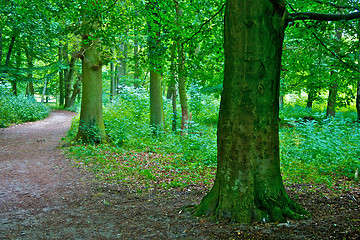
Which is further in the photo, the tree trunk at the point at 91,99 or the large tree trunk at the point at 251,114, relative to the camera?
the tree trunk at the point at 91,99

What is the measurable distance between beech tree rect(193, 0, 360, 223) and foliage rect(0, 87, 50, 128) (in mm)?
15307

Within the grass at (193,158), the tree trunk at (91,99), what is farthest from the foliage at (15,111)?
the grass at (193,158)

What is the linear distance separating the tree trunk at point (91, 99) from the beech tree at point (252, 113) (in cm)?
795

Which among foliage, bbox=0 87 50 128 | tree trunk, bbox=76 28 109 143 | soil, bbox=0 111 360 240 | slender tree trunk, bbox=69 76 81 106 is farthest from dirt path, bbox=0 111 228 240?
slender tree trunk, bbox=69 76 81 106

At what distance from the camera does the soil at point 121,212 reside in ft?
10.6

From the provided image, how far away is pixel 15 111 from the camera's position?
1808 centimetres

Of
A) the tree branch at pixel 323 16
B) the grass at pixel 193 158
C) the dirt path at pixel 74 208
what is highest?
the tree branch at pixel 323 16

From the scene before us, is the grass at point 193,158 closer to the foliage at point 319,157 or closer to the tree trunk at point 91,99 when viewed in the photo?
the foliage at point 319,157

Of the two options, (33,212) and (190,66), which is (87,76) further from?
(33,212)

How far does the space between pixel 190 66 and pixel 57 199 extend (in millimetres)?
4048

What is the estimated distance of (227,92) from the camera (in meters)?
3.51

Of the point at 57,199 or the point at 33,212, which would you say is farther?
the point at 57,199

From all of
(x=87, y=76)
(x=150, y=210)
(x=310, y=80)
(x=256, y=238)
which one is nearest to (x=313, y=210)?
(x=256, y=238)

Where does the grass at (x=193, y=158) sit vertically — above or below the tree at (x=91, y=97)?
below
